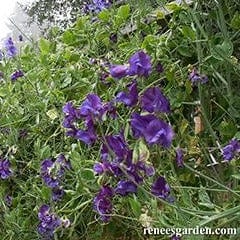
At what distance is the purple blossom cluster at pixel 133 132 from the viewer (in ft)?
2.58

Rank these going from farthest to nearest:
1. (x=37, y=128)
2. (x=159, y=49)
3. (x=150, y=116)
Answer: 1. (x=37, y=128)
2. (x=159, y=49)
3. (x=150, y=116)

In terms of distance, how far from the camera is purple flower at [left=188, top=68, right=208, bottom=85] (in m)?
1.32

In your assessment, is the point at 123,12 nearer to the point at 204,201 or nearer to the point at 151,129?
the point at 204,201

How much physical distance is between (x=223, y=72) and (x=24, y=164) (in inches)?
26.5

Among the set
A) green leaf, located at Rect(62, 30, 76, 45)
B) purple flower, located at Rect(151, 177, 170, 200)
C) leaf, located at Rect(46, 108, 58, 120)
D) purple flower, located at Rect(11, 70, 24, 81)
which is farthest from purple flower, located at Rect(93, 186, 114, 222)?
green leaf, located at Rect(62, 30, 76, 45)

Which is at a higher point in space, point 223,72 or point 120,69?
point 120,69

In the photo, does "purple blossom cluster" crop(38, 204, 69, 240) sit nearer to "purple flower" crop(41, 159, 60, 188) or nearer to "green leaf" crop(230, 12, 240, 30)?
"purple flower" crop(41, 159, 60, 188)

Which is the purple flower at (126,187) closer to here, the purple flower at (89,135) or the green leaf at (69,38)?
the purple flower at (89,135)

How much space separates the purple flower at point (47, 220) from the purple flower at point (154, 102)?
1.90 ft

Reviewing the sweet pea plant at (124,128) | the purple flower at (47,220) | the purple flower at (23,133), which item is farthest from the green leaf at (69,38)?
the purple flower at (47,220)

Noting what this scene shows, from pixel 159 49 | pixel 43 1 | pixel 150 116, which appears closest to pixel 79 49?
pixel 159 49

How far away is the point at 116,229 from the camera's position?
1.36m

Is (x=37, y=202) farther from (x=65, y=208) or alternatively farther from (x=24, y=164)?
(x=24, y=164)

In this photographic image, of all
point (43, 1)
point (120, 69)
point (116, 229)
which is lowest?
point (43, 1)
